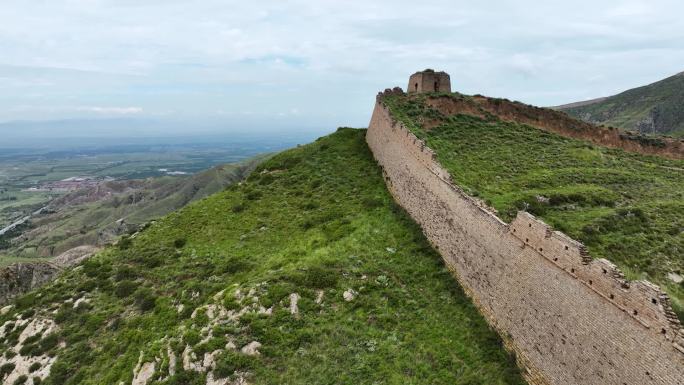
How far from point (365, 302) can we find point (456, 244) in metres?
5.31

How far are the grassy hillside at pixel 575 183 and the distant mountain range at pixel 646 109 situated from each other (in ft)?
272

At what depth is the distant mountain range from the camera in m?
115

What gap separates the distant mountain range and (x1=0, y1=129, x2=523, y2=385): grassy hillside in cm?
10063

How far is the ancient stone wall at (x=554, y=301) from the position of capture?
453 inches

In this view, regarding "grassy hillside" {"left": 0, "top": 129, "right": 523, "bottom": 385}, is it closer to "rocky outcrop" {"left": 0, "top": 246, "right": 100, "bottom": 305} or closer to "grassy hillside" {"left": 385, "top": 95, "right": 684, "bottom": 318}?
"grassy hillside" {"left": 385, "top": 95, "right": 684, "bottom": 318}

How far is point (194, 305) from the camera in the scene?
23.8 meters

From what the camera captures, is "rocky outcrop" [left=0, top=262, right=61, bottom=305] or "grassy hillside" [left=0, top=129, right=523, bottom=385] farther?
"rocky outcrop" [left=0, top=262, right=61, bottom=305]

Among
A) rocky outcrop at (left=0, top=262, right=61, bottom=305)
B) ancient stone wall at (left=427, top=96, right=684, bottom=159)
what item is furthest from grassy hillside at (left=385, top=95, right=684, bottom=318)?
rocky outcrop at (left=0, top=262, right=61, bottom=305)

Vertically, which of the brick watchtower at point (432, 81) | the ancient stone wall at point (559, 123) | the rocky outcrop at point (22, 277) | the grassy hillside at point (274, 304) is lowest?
the rocky outcrop at point (22, 277)

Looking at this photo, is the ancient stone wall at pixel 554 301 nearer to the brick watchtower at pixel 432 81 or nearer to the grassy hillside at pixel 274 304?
the grassy hillside at pixel 274 304

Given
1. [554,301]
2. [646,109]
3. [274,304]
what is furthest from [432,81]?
[646,109]

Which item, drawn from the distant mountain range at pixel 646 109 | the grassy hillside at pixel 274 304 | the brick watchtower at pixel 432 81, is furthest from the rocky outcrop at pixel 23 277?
the distant mountain range at pixel 646 109

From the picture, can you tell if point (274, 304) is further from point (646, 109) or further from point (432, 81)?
point (646, 109)

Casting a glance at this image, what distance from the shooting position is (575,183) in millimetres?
27969
